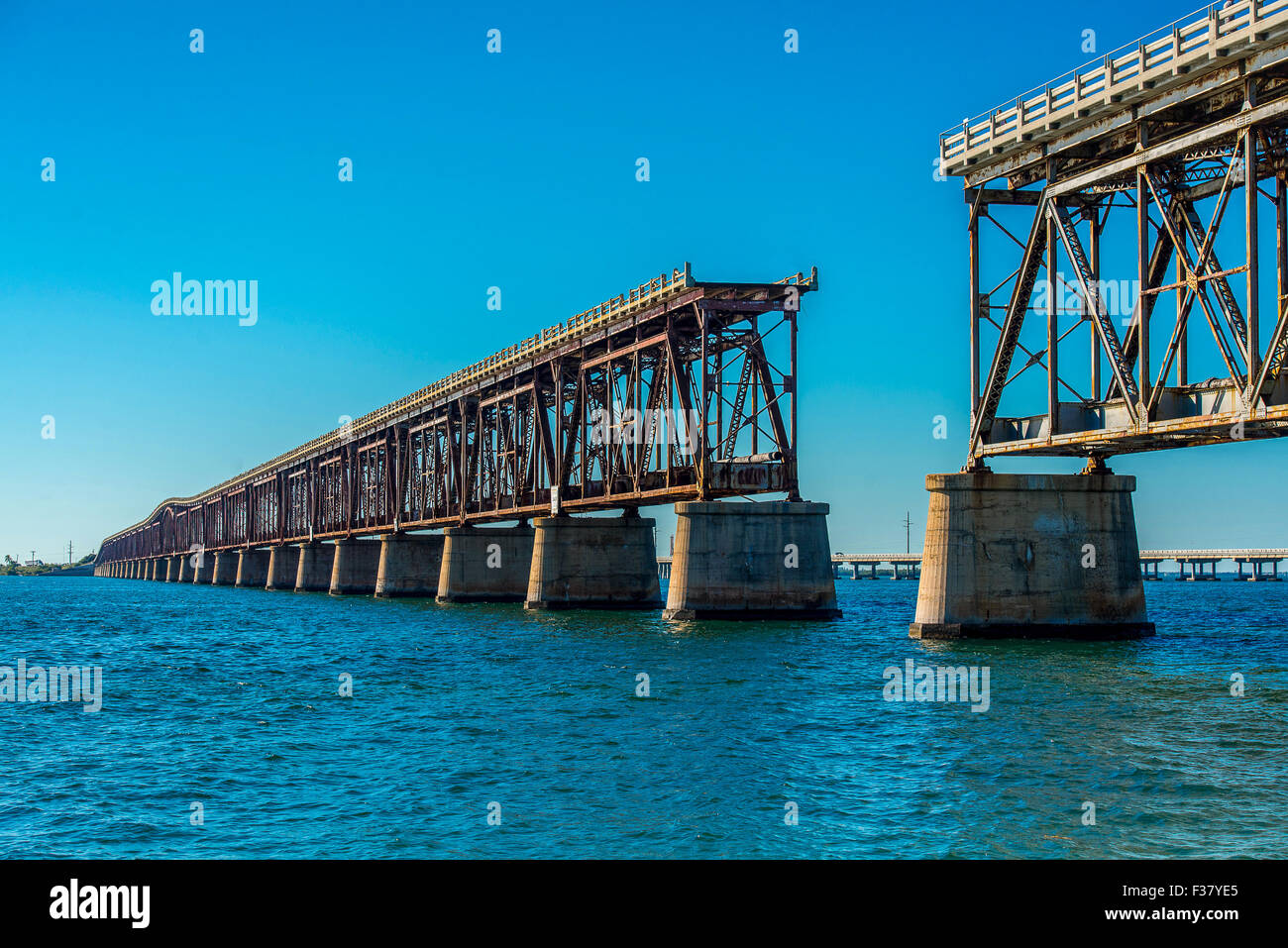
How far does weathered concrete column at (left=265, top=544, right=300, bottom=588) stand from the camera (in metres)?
141

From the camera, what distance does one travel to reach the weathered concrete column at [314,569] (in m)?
130

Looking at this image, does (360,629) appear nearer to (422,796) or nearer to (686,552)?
(686,552)

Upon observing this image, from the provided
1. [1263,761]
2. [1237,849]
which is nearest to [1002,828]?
[1237,849]

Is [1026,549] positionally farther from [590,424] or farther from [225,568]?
[225,568]

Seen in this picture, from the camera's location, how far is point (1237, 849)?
13.9m

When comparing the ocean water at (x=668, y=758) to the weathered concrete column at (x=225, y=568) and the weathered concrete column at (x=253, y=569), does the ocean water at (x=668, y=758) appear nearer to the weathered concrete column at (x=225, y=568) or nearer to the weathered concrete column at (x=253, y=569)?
the weathered concrete column at (x=253, y=569)

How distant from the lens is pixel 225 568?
178 metres

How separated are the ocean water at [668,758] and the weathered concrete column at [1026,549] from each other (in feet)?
4.03

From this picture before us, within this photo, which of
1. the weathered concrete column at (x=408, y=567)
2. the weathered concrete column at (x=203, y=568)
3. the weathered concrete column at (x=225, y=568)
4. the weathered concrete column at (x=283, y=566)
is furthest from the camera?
the weathered concrete column at (x=203, y=568)

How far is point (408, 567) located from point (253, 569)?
225 ft

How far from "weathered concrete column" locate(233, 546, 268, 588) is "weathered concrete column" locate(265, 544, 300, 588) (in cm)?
1471

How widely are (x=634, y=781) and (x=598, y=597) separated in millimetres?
49490

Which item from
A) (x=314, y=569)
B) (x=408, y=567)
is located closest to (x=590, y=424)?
(x=408, y=567)

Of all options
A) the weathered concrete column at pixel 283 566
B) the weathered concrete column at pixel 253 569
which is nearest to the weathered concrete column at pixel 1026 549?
the weathered concrete column at pixel 283 566
